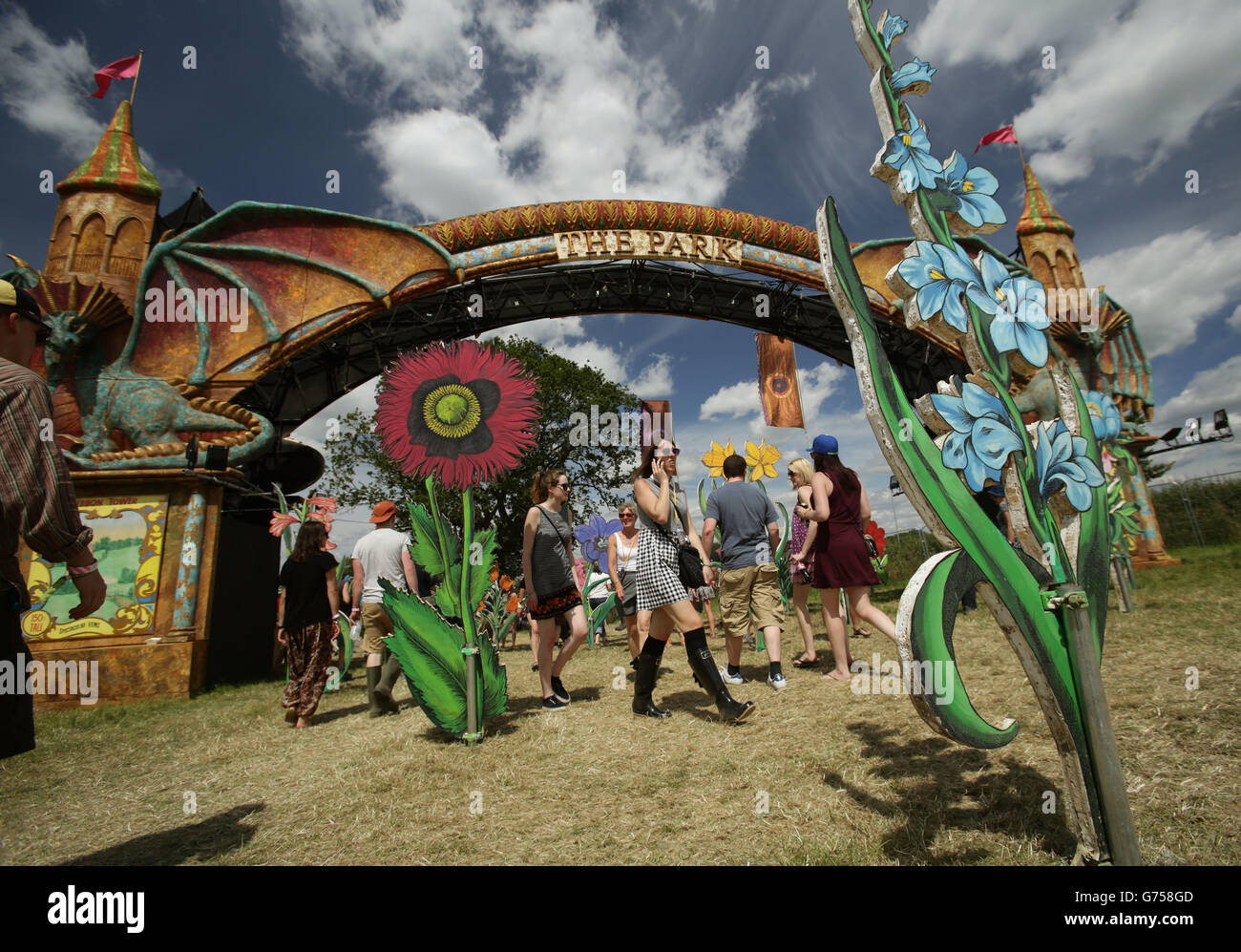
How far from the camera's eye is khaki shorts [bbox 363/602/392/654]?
4586 mm

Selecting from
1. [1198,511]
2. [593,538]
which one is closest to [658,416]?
[593,538]

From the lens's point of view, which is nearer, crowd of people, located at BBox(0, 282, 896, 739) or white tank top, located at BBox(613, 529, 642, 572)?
crowd of people, located at BBox(0, 282, 896, 739)

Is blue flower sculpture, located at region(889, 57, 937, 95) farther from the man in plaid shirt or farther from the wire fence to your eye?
the wire fence

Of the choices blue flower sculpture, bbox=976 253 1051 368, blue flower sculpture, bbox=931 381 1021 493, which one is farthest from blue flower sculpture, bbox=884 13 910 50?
blue flower sculpture, bbox=931 381 1021 493

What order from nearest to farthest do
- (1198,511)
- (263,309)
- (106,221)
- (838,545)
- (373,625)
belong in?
(838,545) < (373,625) < (106,221) < (263,309) < (1198,511)

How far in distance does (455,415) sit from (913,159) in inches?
108

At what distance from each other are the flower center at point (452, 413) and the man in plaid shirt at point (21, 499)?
2054 mm

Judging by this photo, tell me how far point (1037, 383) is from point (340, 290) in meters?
9.99

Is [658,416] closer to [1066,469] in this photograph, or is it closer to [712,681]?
[712,681]

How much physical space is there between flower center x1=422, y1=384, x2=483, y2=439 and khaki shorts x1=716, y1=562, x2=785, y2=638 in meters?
2.10

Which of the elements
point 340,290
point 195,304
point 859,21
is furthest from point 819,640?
point 195,304

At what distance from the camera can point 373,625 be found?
462 cm

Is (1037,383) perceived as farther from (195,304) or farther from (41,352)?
(41,352)
